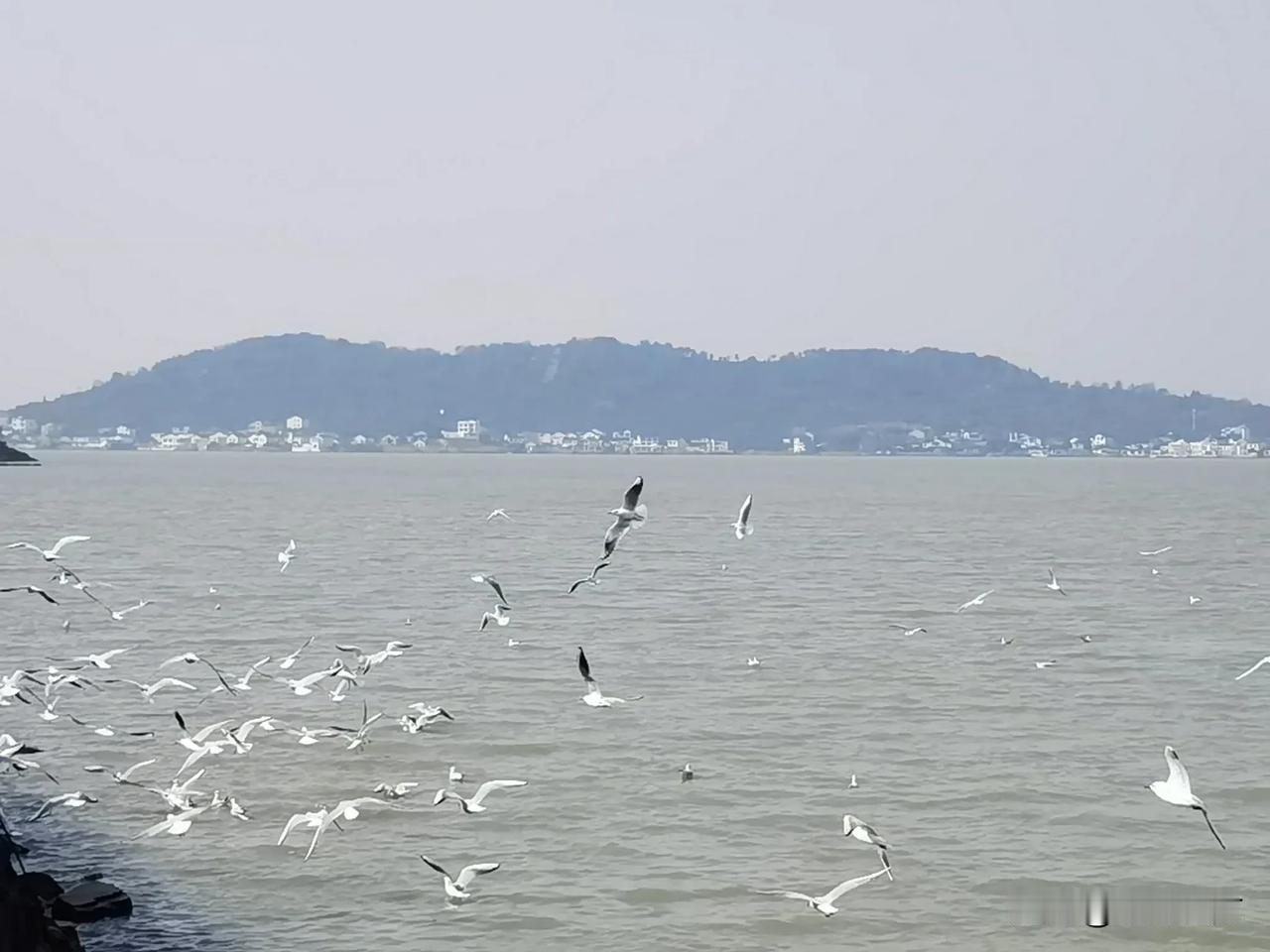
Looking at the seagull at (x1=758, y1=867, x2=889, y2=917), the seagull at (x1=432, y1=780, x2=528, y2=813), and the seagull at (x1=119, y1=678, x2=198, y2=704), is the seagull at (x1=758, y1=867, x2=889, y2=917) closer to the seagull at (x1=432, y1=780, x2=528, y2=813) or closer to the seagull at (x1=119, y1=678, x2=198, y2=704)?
the seagull at (x1=432, y1=780, x2=528, y2=813)

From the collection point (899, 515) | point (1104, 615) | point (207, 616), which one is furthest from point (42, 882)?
point (899, 515)

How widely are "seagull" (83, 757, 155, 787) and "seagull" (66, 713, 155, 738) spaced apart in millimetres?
851

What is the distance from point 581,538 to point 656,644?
156 feet

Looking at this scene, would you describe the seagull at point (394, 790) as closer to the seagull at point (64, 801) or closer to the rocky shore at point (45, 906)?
the seagull at point (64, 801)

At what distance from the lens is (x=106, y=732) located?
24.0 metres

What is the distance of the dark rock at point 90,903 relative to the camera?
615 inches

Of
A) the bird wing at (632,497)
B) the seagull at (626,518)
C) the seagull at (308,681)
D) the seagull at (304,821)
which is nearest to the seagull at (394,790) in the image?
the seagull at (304,821)

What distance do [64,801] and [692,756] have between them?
9.18 metres

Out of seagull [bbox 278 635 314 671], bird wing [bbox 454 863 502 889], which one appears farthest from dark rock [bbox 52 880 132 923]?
seagull [bbox 278 635 314 671]

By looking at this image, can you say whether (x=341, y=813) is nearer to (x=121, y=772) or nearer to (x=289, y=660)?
(x=121, y=772)

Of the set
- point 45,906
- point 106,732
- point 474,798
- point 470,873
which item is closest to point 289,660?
point 106,732

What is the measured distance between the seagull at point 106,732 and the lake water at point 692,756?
27 cm

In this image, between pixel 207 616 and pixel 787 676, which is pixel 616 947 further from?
pixel 207 616

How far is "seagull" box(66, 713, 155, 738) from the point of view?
24.2 meters
